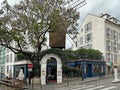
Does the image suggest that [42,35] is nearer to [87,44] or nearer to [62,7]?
[62,7]

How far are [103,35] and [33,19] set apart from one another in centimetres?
2632

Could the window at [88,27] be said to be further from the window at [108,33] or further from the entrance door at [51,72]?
the entrance door at [51,72]

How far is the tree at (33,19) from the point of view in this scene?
1320 inches

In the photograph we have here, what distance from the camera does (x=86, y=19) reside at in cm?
6297

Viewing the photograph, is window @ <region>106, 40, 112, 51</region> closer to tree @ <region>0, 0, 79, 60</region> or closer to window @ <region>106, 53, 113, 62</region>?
window @ <region>106, 53, 113, 62</region>

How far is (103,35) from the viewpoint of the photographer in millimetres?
57094

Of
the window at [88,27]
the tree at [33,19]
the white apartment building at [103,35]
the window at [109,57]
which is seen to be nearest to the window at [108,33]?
the white apartment building at [103,35]

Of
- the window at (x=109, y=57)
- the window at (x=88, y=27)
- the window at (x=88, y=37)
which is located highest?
the window at (x=88, y=27)

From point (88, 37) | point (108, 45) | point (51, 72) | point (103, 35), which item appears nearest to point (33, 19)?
point (51, 72)

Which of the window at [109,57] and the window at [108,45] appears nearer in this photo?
the window at [109,57]

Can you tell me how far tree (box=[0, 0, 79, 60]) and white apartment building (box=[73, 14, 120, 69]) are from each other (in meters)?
23.0

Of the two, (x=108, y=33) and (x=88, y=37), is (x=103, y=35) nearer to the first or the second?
(x=108, y=33)

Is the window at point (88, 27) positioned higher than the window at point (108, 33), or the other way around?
the window at point (88, 27)

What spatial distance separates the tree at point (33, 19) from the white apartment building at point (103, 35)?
23011mm
